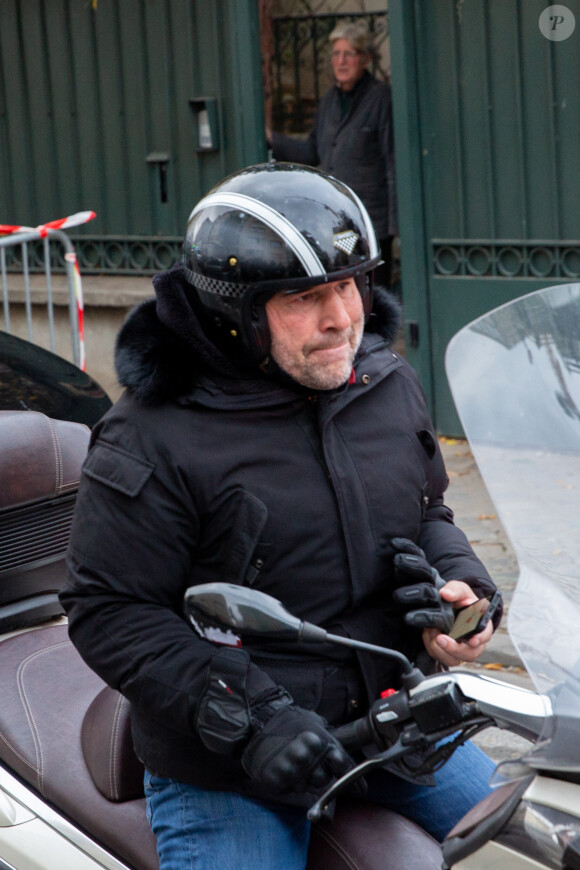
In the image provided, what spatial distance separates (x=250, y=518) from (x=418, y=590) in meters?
0.31

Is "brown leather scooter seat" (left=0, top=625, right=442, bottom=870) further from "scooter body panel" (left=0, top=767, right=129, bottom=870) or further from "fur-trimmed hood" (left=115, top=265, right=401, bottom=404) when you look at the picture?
"fur-trimmed hood" (left=115, top=265, right=401, bottom=404)

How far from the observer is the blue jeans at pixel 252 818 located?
1927 millimetres

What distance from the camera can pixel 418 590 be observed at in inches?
74.6

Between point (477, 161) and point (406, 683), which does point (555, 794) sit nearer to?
point (406, 683)

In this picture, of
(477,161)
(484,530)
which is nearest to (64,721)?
(484,530)

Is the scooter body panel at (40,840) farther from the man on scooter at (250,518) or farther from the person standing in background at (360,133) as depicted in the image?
the person standing in background at (360,133)

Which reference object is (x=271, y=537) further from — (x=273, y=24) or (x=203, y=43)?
(x=273, y=24)

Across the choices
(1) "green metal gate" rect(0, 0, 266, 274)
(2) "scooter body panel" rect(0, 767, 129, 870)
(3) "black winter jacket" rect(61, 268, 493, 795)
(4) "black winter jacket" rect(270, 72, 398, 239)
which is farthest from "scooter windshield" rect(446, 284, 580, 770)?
(1) "green metal gate" rect(0, 0, 266, 274)

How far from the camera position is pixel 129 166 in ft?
26.8

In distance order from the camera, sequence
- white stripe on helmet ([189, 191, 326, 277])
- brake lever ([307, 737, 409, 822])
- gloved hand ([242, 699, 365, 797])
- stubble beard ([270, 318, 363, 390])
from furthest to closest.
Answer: stubble beard ([270, 318, 363, 390]) → white stripe on helmet ([189, 191, 326, 277]) → gloved hand ([242, 699, 365, 797]) → brake lever ([307, 737, 409, 822])

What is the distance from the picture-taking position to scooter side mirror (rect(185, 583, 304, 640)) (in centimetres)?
156

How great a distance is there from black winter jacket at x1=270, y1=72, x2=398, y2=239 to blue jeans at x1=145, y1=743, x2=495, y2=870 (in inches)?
221

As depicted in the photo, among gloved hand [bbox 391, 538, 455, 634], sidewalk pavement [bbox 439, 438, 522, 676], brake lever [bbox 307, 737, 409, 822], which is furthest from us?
sidewalk pavement [bbox 439, 438, 522, 676]

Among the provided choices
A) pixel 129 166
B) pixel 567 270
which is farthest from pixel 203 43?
pixel 567 270
